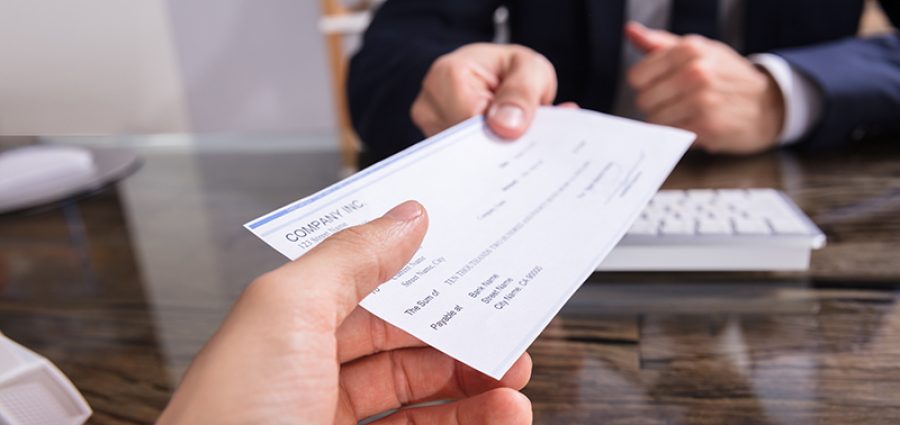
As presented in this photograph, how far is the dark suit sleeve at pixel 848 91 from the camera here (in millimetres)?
660

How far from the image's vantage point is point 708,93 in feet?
2.14

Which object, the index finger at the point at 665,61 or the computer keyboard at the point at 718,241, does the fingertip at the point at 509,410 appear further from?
the index finger at the point at 665,61

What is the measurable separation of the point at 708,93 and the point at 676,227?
12.0 inches

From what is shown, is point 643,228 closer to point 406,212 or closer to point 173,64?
point 406,212

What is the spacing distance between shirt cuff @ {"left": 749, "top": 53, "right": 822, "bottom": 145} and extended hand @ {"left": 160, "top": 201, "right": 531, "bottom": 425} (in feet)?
1.76

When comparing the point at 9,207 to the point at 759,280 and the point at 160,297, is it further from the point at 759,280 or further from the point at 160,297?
the point at 759,280

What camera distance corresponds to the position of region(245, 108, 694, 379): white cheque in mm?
245

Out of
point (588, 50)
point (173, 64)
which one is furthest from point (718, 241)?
point (173, 64)

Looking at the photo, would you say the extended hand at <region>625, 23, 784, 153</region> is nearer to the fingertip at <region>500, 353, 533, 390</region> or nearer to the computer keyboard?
the computer keyboard

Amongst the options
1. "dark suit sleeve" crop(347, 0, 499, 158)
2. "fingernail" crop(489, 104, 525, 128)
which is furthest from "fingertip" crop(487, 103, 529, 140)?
"dark suit sleeve" crop(347, 0, 499, 158)

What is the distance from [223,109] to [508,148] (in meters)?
1.62

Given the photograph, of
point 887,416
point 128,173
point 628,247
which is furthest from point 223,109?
point 887,416

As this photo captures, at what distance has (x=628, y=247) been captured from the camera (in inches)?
15.9

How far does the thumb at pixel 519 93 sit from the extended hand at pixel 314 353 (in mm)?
166
